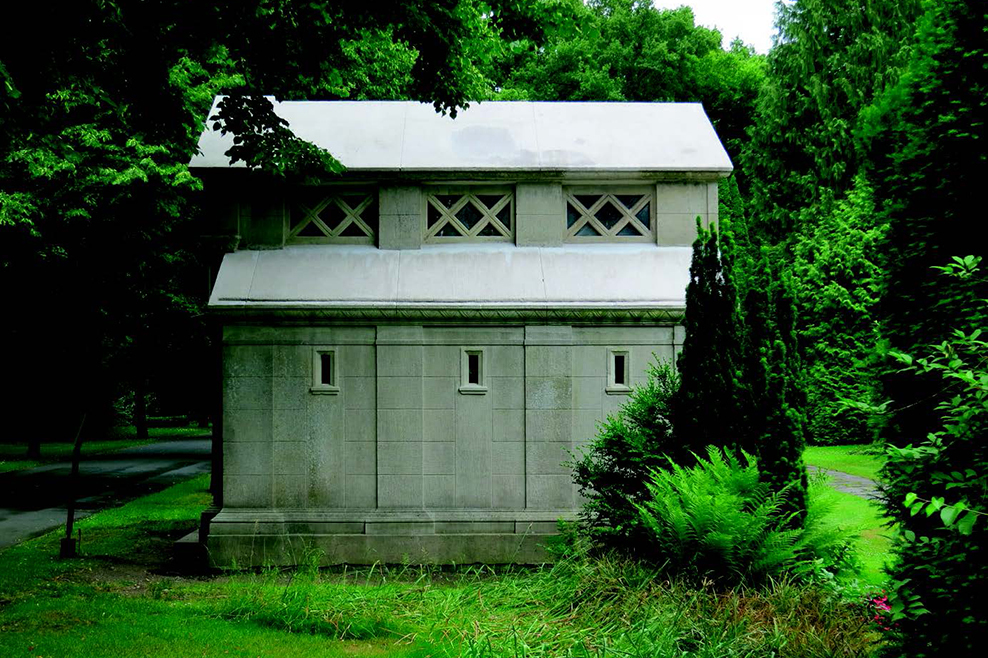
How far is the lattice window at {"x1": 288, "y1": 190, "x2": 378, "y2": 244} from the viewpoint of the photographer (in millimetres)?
13258

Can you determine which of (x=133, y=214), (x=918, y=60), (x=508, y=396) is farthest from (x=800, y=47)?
(x=918, y=60)

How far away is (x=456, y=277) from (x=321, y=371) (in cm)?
229

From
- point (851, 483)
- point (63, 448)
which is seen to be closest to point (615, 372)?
point (851, 483)

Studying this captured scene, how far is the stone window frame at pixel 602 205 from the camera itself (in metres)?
13.4

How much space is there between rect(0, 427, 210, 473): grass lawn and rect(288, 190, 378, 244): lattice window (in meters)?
18.2

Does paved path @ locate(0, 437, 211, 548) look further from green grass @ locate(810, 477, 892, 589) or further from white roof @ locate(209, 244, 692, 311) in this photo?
green grass @ locate(810, 477, 892, 589)

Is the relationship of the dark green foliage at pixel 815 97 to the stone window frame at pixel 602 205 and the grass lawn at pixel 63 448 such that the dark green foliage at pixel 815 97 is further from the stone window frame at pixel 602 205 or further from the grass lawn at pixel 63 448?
the grass lawn at pixel 63 448

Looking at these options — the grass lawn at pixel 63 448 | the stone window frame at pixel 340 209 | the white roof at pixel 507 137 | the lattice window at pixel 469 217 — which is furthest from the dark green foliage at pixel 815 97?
the grass lawn at pixel 63 448

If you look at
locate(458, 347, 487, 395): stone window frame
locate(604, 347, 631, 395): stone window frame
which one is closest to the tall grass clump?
locate(458, 347, 487, 395): stone window frame

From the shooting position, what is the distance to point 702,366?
8945 mm

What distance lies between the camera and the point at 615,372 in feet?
41.2

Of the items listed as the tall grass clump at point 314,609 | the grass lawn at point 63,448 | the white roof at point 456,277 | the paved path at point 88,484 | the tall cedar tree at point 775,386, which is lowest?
the paved path at point 88,484

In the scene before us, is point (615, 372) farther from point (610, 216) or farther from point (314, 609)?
point (314, 609)

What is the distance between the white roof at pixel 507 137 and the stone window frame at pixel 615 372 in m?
2.64
